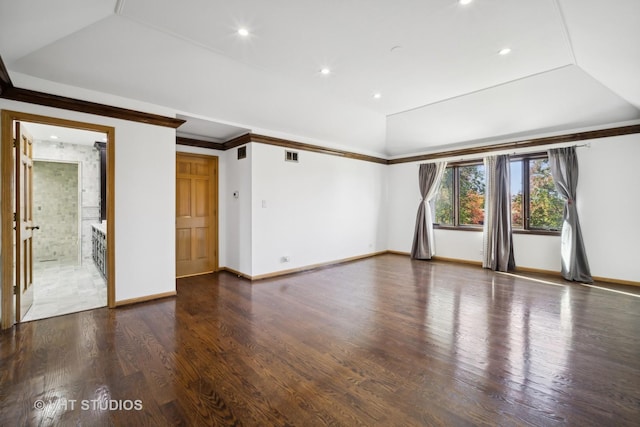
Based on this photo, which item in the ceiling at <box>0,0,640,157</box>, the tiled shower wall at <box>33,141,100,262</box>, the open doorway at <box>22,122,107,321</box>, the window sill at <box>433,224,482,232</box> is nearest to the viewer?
the ceiling at <box>0,0,640,157</box>

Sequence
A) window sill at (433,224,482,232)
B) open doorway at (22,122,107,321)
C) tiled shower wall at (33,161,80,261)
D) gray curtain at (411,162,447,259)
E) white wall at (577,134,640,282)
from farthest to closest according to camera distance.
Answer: gray curtain at (411,162,447,259)
tiled shower wall at (33,161,80,261)
window sill at (433,224,482,232)
open doorway at (22,122,107,321)
white wall at (577,134,640,282)

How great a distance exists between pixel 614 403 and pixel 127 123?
16.9ft

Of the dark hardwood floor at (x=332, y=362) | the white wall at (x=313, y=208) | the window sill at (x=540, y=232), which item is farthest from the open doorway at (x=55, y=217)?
the window sill at (x=540, y=232)

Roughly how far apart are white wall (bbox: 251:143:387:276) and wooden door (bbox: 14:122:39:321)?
2.71 meters

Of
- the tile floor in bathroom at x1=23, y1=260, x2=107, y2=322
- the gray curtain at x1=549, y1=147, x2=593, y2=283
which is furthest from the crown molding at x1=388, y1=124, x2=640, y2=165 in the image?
the tile floor in bathroom at x1=23, y1=260, x2=107, y2=322

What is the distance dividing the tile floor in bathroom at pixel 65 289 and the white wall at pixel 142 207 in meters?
0.56

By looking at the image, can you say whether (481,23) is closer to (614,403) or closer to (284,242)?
(614,403)

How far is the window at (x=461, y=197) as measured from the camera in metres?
6.05

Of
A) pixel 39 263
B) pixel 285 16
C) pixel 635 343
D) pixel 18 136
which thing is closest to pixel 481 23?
pixel 285 16

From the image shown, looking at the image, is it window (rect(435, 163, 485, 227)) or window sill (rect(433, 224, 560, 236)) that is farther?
window (rect(435, 163, 485, 227))

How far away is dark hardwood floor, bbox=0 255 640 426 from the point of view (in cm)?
170

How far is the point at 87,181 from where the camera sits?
606 centimetres

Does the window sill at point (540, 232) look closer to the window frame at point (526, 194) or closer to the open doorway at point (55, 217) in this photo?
the window frame at point (526, 194)

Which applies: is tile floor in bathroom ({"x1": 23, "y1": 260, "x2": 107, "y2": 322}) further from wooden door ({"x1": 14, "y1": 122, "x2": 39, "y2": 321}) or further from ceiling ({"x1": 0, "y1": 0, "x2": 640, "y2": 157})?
ceiling ({"x1": 0, "y1": 0, "x2": 640, "y2": 157})
